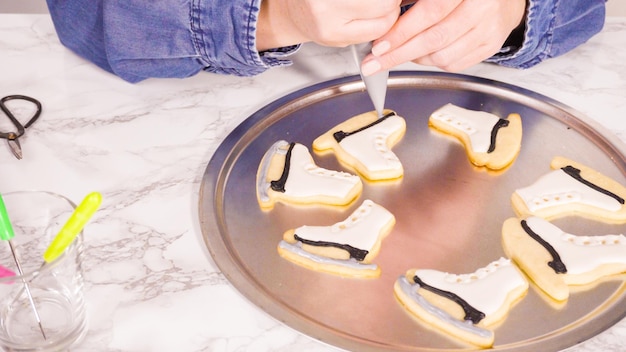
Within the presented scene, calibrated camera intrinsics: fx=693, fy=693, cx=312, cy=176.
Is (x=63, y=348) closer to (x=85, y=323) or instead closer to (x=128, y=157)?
(x=85, y=323)

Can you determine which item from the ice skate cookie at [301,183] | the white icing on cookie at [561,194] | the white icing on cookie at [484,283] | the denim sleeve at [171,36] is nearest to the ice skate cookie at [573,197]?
the white icing on cookie at [561,194]

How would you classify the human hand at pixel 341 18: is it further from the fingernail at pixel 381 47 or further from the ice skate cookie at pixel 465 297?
the ice skate cookie at pixel 465 297

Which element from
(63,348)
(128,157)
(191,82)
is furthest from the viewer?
(191,82)

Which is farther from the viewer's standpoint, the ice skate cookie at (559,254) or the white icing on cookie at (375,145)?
the white icing on cookie at (375,145)

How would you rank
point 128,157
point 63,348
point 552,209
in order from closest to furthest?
point 63,348
point 552,209
point 128,157

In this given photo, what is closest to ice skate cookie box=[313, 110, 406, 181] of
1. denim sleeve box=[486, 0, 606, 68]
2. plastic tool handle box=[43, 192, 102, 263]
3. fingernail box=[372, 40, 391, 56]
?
fingernail box=[372, 40, 391, 56]

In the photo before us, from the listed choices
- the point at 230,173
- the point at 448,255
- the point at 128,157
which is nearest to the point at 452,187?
the point at 448,255

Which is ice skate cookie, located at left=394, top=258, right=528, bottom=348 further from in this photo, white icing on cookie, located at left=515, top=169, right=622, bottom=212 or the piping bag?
the piping bag
